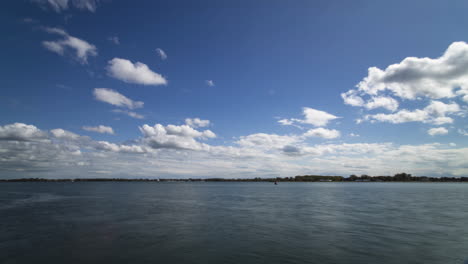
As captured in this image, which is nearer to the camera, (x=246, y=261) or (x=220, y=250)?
(x=246, y=261)

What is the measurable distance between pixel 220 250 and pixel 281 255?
4.93 metres

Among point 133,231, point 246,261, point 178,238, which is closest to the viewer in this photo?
point 246,261

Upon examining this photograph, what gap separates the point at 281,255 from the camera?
61.4ft

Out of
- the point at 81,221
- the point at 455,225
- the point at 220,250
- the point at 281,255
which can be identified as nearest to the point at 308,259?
the point at 281,255

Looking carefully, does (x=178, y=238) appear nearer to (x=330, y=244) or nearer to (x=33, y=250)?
(x=33, y=250)

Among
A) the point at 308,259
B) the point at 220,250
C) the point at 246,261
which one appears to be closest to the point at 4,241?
the point at 220,250

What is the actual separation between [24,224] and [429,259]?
138ft

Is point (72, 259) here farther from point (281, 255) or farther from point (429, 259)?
point (429, 259)

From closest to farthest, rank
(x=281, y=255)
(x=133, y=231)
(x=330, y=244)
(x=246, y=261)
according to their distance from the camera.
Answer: (x=246, y=261) → (x=281, y=255) → (x=330, y=244) → (x=133, y=231)

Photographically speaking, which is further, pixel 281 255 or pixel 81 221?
pixel 81 221

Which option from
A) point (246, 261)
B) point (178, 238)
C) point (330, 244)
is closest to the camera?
point (246, 261)

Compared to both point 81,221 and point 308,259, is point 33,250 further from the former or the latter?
point 308,259

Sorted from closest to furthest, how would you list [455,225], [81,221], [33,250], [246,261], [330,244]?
1. [246,261]
2. [33,250]
3. [330,244]
4. [455,225]
5. [81,221]

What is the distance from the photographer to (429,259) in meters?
17.8
